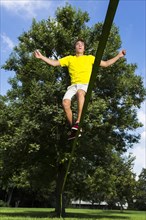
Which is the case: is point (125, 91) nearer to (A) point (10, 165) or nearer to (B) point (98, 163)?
(B) point (98, 163)

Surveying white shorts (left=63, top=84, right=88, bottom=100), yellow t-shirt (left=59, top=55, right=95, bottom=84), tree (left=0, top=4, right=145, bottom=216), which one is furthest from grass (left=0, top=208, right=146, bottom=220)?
yellow t-shirt (left=59, top=55, right=95, bottom=84)

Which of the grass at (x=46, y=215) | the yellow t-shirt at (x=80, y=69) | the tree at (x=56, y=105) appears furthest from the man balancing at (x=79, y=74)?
the tree at (x=56, y=105)

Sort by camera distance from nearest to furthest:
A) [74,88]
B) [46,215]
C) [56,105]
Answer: [74,88] → [56,105] → [46,215]

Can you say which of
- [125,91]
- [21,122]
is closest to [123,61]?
[125,91]

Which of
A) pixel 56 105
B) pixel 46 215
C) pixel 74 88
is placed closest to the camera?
pixel 74 88

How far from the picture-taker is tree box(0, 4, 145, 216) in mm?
22000

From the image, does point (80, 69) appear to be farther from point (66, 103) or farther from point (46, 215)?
point (46, 215)

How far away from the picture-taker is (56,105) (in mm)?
21562

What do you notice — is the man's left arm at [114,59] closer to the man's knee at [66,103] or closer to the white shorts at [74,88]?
the white shorts at [74,88]

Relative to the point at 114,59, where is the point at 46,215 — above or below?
below

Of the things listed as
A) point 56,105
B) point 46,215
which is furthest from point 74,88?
point 46,215

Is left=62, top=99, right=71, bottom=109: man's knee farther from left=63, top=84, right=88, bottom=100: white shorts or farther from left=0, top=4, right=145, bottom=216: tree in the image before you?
left=0, top=4, right=145, bottom=216: tree

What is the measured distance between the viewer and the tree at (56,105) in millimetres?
22000

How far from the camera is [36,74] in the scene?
77.9ft
